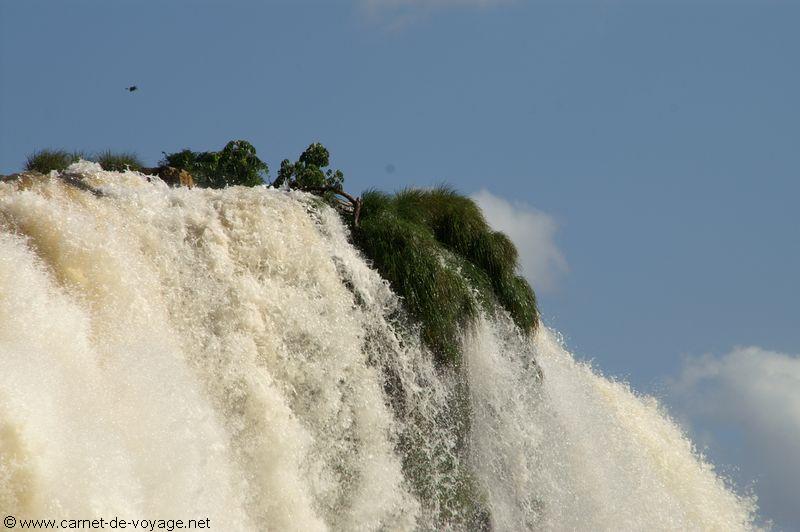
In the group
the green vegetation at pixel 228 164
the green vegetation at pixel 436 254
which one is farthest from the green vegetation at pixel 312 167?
the green vegetation at pixel 436 254

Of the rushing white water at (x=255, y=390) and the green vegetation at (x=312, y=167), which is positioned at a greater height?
the green vegetation at (x=312, y=167)

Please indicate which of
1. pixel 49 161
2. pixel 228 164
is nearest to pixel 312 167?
pixel 228 164

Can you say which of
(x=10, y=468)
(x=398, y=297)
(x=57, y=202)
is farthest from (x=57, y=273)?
(x=398, y=297)

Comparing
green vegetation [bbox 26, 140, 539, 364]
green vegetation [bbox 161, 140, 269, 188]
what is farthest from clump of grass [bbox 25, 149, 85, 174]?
green vegetation [bbox 161, 140, 269, 188]

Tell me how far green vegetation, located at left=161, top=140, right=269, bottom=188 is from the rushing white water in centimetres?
1392

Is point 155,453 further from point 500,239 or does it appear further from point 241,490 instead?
point 500,239

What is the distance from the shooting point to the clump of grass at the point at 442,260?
14.4m

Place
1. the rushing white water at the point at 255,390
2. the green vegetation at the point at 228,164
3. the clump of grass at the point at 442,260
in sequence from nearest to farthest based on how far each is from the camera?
1. the rushing white water at the point at 255,390
2. the clump of grass at the point at 442,260
3. the green vegetation at the point at 228,164

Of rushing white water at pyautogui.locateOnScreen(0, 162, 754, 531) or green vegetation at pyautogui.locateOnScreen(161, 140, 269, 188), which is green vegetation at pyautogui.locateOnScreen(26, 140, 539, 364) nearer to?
rushing white water at pyautogui.locateOnScreen(0, 162, 754, 531)

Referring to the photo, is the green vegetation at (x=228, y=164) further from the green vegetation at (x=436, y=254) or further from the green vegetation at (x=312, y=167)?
the green vegetation at (x=436, y=254)

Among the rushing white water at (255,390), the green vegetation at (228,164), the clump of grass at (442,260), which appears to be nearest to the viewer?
the rushing white water at (255,390)

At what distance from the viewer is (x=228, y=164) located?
29984mm

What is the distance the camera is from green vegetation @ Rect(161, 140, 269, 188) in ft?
96.8

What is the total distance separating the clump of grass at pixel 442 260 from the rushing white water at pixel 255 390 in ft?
0.85
